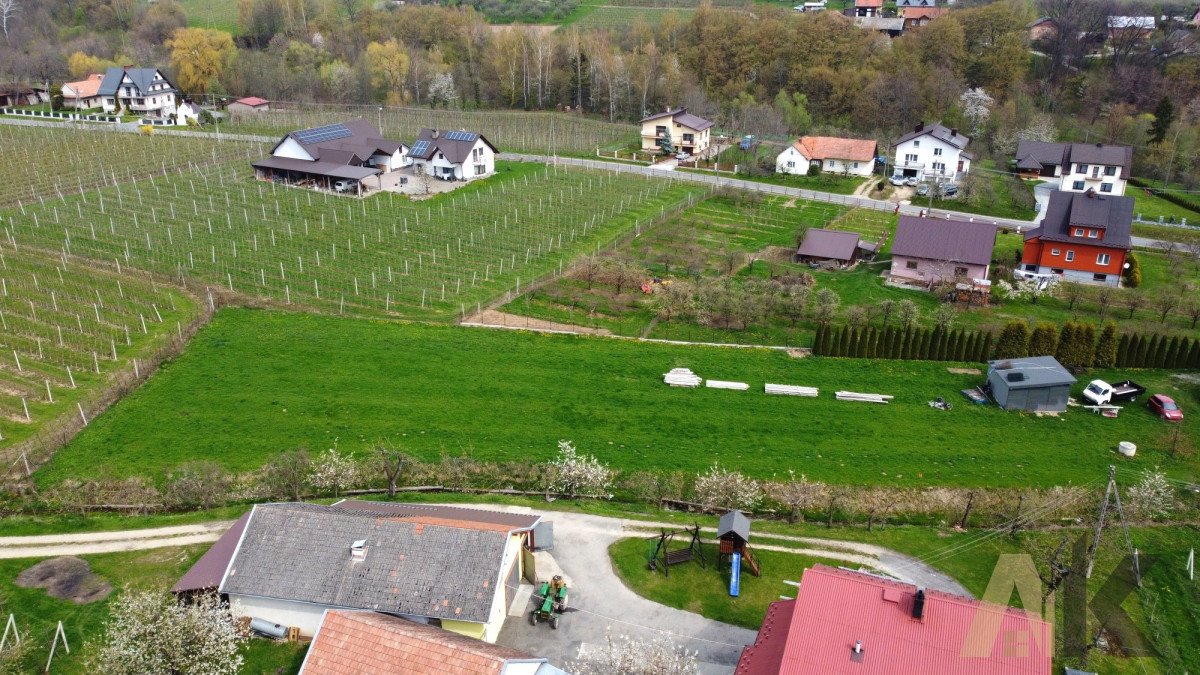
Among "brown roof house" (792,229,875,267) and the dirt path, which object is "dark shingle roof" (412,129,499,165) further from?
"brown roof house" (792,229,875,267)

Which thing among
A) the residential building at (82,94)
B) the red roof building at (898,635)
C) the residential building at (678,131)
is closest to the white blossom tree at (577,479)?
the red roof building at (898,635)

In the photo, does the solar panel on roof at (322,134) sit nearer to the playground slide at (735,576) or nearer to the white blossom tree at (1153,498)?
the playground slide at (735,576)

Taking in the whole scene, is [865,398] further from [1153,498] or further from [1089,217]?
[1089,217]

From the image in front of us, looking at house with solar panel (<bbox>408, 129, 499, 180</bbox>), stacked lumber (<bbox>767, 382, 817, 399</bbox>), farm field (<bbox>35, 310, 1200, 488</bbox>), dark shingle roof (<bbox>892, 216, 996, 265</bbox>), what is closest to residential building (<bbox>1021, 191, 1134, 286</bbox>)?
dark shingle roof (<bbox>892, 216, 996, 265</bbox>)

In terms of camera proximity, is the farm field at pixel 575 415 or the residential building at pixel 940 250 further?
the residential building at pixel 940 250

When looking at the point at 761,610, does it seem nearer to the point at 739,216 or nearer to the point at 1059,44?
the point at 739,216

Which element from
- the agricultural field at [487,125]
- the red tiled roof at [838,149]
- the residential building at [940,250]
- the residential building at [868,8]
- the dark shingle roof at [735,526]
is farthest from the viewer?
the residential building at [868,8]

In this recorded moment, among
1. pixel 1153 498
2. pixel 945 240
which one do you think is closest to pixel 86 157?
pixel 945 240
